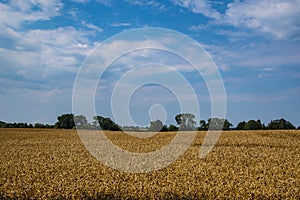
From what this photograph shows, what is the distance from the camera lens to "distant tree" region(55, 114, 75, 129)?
2945 inches

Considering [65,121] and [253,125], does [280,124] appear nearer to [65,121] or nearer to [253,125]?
[253,125]

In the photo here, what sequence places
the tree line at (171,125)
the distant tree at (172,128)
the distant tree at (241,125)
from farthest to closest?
the distant tree at (241,125), the distant tree at (172,128), the tree line at (171,125)

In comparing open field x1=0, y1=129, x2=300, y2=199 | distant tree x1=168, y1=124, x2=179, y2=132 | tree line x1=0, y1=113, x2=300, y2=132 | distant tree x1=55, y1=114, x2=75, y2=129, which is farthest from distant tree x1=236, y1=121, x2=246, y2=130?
open field x1=0, y1=129, x2=300, y2=199

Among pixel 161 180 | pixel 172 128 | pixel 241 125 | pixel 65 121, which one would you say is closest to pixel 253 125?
pixel 241 125

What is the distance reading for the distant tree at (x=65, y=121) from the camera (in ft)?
245

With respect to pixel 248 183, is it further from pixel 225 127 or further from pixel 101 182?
pixel 225 127

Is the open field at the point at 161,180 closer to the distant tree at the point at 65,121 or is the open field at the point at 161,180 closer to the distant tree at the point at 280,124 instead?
the distant tree at the point at 280,124

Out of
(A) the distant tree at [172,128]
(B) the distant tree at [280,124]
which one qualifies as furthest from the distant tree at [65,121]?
(B) the distant tree at [280,124]

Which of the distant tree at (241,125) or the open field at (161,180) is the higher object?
the distant tree at (241,125)

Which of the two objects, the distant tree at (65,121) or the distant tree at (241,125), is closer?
the distant tree at (241,125)

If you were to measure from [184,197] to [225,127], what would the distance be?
51072 millimetres

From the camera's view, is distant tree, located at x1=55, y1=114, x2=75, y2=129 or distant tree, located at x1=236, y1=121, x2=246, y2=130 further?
distant tree, located at x1=55, y1=114, x2=75, y2=129

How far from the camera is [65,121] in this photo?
75.7 meters

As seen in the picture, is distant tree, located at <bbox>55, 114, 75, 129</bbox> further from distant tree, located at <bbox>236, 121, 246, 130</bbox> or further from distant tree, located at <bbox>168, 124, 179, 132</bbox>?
distant tree, located at <bbox>236, 121, 246, 130</bbox>
